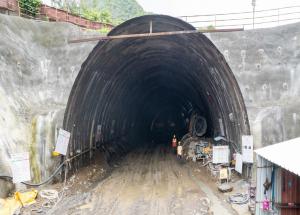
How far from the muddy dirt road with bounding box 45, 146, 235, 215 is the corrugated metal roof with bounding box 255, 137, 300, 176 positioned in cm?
354

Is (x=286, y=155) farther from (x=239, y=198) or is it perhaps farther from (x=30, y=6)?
(x=30, y=6)

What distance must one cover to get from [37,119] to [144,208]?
624 cm

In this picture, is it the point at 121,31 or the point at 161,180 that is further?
the point at 161,180

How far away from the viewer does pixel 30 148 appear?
601 inches

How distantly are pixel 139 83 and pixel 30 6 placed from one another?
11.1 metres

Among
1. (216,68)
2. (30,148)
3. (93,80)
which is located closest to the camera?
(30,148)

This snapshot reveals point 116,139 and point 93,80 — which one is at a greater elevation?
point 93,80

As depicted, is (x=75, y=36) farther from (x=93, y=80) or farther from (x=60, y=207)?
(x=60, y=207)

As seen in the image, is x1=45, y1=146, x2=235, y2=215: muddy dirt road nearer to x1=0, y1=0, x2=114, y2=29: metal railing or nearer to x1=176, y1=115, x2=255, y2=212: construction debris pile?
x1=176, y1=115, x2=255, y2=212: construction debris pile

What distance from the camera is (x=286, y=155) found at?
969 cm

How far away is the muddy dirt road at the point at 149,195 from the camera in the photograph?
13.4 m

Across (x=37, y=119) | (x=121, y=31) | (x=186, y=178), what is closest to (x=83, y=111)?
(x=37, y=119)

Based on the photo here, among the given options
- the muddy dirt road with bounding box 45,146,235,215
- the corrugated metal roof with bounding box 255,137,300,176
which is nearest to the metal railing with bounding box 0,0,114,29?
the muddy dirt road with bounding box 45,146,235,215

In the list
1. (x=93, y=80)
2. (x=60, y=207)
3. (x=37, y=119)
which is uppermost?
(x=93, y=80)
